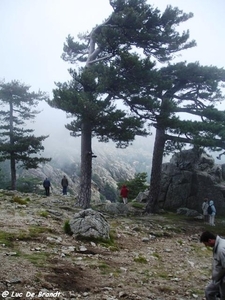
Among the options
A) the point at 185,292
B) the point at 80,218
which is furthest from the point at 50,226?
the point at 185,292

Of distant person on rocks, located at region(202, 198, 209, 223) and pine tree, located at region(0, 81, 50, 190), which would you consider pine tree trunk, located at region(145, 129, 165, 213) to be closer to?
distant person on rocks, located at region(202, 198, 209, 223)

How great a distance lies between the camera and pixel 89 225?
10602 mm

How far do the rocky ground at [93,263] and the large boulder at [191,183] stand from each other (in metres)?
8.83

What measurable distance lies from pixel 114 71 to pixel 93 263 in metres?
10.7

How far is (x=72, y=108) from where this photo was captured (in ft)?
47.3

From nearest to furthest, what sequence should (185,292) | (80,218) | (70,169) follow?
(185,292) → (80,218) → (70,169)

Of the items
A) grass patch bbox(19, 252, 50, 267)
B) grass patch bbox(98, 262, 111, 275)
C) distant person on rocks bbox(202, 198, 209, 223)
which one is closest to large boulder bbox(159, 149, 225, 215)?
distant person on rocks bbox(202, 198, 209, 223)

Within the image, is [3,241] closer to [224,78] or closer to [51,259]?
[51,259]

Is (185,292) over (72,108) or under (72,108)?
under

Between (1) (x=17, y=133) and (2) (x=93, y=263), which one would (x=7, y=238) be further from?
(1) (x=17, y=133)

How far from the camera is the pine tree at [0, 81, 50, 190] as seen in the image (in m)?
25.2

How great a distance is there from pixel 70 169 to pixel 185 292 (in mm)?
77596

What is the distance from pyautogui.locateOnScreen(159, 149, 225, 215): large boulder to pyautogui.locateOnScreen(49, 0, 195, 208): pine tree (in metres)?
7.21

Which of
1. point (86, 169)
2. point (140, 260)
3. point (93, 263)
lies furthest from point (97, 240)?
point (86, 169)
